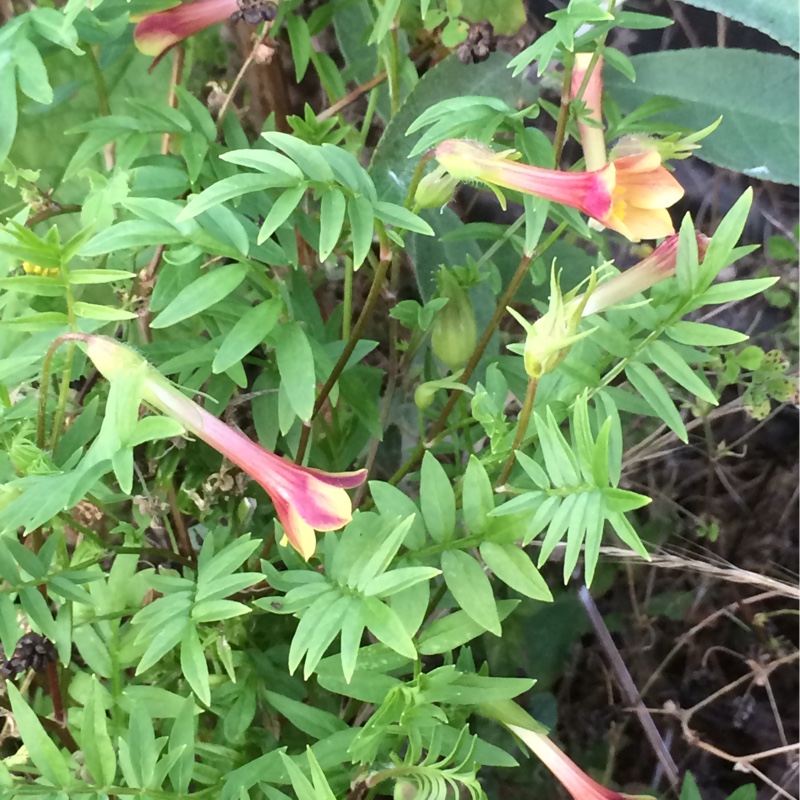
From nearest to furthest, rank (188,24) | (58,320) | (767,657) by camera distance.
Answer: (58,320) < (188,24) < (767,657)

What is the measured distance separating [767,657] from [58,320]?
0.85 metres

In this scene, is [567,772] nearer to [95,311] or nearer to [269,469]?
[269,469]

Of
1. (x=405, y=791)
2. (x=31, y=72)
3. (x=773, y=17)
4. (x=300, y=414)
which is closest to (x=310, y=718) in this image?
(x=405, y=791)

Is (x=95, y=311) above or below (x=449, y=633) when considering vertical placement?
above

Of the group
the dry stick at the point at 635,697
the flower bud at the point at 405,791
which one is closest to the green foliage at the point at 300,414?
the flower bud at the point at 405,791

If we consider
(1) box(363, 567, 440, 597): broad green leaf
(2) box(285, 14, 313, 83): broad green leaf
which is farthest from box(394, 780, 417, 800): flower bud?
(2) box(285, 14, 313, 83): broad green leaf

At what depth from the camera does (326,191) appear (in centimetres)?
36

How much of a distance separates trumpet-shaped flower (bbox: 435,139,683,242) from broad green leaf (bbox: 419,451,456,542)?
15 centimetres

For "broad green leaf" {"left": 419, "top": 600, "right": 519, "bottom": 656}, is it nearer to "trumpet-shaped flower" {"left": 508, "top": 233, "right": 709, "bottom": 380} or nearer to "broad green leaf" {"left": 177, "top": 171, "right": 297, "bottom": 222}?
"trumpet-shaped flower" {"left": 508, "top": 233, "right": 709, "bottom": 380}

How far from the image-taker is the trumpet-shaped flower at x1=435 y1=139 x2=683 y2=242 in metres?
0.35

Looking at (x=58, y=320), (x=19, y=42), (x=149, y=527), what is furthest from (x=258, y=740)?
(x=19, y=42)

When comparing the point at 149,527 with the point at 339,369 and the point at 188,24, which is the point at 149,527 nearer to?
the point at 339,369

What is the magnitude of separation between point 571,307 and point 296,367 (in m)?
0.15

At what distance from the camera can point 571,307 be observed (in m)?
0.33
